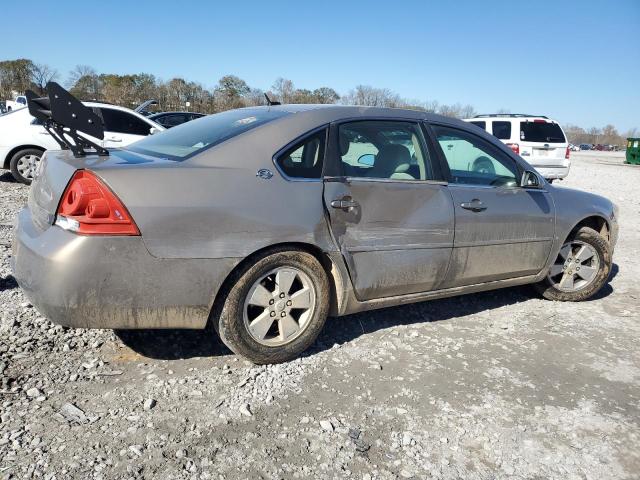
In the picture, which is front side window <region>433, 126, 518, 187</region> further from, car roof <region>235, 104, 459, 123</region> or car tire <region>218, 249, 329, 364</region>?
car tire <region>218, 249, 329, 364</region>

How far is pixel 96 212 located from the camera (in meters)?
2.44

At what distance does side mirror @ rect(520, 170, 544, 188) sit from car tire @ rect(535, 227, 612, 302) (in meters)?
0.74

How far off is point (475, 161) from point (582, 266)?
154cm

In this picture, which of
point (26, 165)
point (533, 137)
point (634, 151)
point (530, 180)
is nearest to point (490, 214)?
point (530, 180)

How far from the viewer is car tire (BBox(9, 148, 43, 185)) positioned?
28.9ft

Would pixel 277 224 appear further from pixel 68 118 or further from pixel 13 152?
pixel 13 152

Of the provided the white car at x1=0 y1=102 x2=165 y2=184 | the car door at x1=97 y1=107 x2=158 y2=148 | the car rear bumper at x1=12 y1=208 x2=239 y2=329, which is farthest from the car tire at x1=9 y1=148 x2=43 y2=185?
the car rear bumper at x1=12 y1=208 x2=239 y2=329

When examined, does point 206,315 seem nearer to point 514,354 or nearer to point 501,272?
point 514,354

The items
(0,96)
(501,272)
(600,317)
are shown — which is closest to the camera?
(501,272)

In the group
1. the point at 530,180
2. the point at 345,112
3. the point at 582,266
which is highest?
the point at 345,112

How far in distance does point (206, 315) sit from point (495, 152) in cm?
258

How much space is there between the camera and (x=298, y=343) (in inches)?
121

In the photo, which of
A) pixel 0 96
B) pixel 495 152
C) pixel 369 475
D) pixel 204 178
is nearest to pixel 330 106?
pixel 204 178

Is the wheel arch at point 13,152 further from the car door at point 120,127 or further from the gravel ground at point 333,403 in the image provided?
the gravel ground at point 333,403
